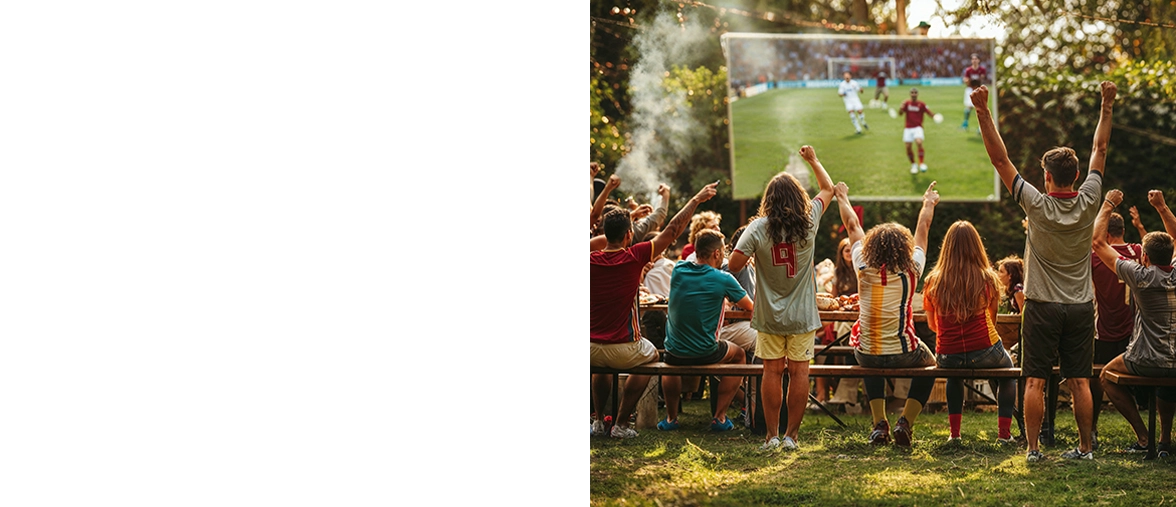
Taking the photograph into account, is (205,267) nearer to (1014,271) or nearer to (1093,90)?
(1014,271)

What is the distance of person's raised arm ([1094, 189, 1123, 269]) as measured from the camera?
5094 millimetres

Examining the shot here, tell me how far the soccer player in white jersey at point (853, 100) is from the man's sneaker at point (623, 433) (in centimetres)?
585

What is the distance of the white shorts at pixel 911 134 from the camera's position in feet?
34.8

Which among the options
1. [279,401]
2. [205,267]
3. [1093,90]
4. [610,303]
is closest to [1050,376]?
[610,303]

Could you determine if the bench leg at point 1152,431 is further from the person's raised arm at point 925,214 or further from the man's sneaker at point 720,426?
the man's sneaker at point 720,426

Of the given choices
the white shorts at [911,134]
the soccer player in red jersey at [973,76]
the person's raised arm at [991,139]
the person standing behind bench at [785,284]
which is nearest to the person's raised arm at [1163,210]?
the person's raised arm at [991,139]

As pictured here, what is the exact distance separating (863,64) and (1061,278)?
6053 millimetres

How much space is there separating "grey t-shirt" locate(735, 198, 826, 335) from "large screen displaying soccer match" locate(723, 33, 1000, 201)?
5184mm

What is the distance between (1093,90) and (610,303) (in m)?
7.07

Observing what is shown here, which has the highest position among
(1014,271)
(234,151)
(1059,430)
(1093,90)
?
(1093,90)

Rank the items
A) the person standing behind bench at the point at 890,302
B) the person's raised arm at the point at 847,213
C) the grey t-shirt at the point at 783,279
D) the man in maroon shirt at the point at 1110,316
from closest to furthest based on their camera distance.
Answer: the grey t-shirt at the point at 783,279 → the person's raised arm at the point at 847,213 → the person standing behind bench at the point at 890,302 → the man in maroon shirt at the point at 1110,316

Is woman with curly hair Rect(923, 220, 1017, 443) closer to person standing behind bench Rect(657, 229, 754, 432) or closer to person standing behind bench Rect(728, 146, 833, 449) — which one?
person standing behind bench Rect(728, 146, 833, 449)

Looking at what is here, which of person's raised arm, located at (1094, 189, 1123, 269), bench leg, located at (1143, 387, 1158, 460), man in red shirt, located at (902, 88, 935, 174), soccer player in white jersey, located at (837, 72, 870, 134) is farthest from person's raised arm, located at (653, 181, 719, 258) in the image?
man in red shirt, located at (902, 88, 935, 174)

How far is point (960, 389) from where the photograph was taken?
551 centimetres
